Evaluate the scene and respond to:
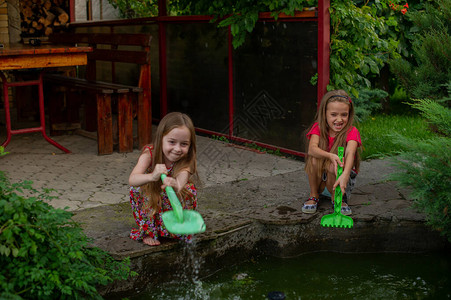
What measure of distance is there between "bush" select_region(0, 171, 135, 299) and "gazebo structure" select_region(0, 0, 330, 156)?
3.47m

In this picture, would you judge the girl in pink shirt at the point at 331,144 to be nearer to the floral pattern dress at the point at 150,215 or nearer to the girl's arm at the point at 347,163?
the girl's arm at the point at 347,163

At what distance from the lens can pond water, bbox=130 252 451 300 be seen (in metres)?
3.77

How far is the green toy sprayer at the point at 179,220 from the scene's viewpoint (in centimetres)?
331

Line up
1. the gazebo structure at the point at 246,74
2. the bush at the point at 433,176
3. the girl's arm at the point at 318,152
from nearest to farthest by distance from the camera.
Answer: the bush at the point at 433,176 < the girl's arm at the point at 318,152 < the gazebo structure at the point at 246,74

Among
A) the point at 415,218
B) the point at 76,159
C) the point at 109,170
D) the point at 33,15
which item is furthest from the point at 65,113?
the point at 415,218

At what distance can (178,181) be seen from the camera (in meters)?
3.70

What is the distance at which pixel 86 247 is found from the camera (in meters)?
3.56

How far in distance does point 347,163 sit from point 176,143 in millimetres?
1324

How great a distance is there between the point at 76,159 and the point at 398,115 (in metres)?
5.11

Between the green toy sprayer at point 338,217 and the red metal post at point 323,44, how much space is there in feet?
5.89

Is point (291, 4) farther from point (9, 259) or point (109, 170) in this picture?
point (9, 259)

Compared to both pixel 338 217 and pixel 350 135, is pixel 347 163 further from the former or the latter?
pixel 338 217

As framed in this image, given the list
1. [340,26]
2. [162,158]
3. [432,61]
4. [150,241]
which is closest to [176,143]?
[162,158]

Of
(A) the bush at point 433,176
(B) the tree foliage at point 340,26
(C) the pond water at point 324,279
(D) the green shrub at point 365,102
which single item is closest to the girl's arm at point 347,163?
(A) the bush at point 433,176
